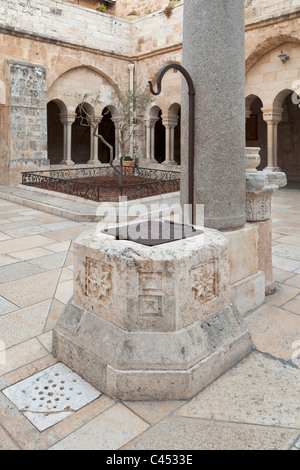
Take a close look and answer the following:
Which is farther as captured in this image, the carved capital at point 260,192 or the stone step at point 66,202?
the stone step at point 66,202

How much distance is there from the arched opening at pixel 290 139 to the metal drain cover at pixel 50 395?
12.9 meters

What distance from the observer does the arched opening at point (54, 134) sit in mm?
15938

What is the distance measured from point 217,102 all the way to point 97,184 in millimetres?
7742

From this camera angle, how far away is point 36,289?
10.7 ft

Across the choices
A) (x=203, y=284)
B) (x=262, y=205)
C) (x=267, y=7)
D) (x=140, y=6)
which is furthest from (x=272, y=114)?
(x=140, y=6)

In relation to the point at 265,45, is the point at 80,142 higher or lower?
lower

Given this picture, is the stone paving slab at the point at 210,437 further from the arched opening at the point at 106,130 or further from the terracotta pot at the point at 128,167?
the arched opening at the point at 106,130

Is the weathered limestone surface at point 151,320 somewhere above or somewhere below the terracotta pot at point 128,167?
below

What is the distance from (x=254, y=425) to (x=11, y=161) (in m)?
9.98

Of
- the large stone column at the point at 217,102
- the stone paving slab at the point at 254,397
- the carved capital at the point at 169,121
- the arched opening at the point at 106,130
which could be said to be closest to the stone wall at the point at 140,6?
the arched opening at the point at 106,130

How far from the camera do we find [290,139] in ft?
44.7

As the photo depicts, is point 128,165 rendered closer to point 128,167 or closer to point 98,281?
point 128,167

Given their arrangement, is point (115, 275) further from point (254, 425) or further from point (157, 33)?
point (157, 33)

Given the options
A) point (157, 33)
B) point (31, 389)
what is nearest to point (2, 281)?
point (31, 389)
